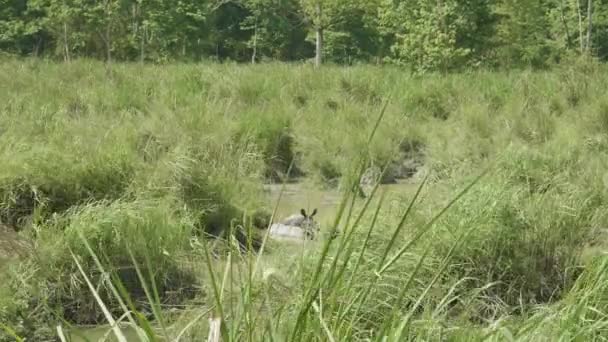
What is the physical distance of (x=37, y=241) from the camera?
4.22 meters

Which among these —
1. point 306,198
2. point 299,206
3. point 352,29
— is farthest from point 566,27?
point 299,206

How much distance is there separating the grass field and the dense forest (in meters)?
6.43

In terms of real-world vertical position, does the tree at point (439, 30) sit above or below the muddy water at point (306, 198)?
above

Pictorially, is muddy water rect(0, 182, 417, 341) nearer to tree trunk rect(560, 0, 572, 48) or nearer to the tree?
the tree

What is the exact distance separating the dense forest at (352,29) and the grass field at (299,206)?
6.43 metres

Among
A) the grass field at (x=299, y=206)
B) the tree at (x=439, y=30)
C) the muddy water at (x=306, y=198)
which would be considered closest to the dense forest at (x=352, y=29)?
the tree at (x=439, y=30)

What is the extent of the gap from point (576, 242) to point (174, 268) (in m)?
2.23

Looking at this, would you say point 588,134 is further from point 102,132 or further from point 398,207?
point 102,132

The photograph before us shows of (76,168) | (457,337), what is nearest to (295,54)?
(76,168)

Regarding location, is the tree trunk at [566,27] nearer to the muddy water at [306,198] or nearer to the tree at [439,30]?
the tree at [439,30]

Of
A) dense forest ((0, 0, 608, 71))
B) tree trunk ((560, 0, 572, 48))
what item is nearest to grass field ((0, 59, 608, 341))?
dense forest ((0, 0, 608, 71))

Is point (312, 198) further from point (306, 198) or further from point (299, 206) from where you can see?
point (299, 206)

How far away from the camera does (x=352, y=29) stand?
26.3 meters

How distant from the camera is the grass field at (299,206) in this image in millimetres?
1983
